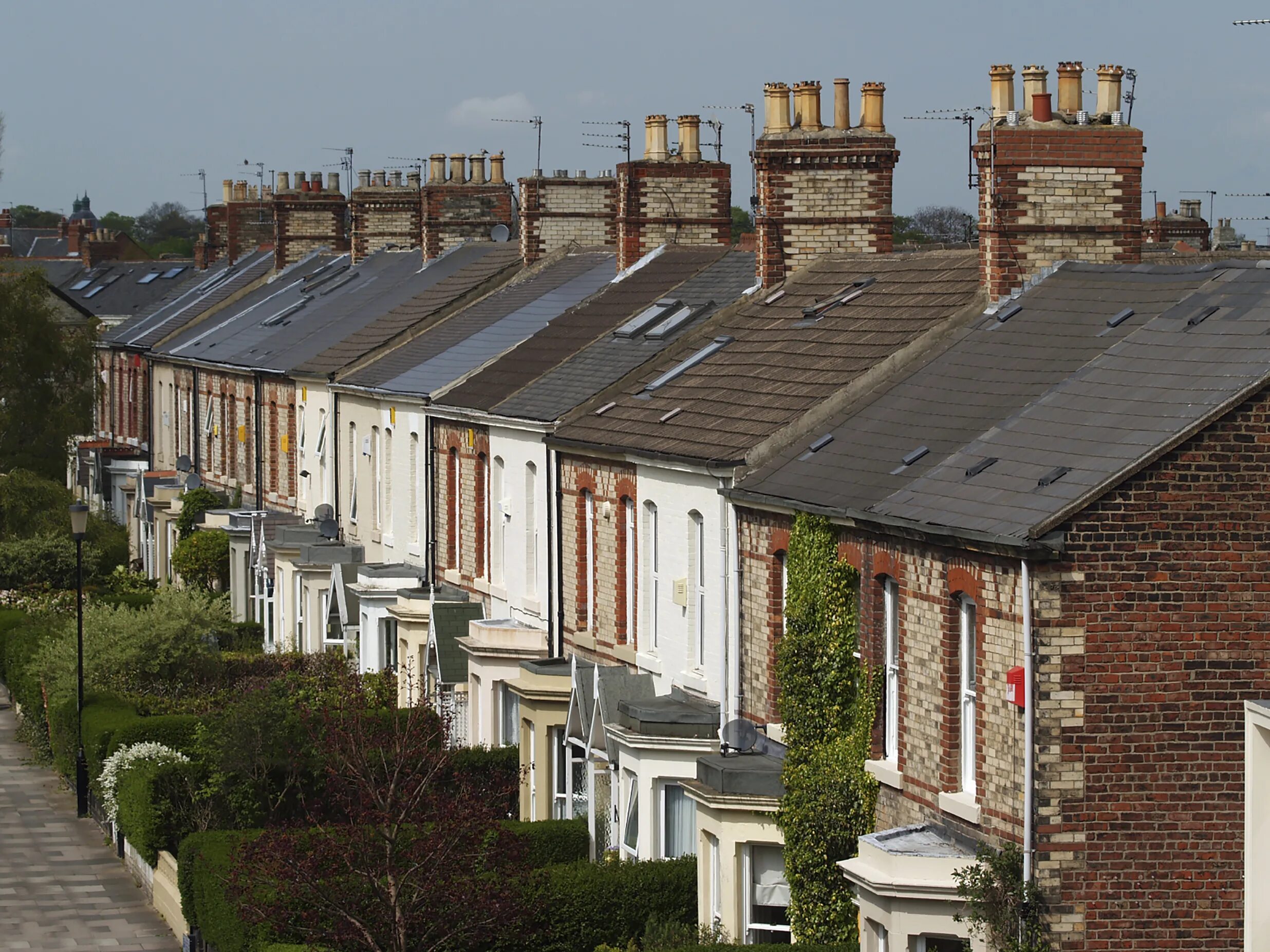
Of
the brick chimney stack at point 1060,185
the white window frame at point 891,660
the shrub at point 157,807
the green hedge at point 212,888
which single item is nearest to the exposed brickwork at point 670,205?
the shrub at point 157,807

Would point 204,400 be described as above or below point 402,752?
above

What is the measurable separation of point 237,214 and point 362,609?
40693 mm

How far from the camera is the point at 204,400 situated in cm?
5806

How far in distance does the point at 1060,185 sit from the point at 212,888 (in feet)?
41.6

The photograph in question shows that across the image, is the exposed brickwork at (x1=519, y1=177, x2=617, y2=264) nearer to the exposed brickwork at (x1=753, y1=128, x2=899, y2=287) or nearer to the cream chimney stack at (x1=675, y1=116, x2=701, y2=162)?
the cream chimney stack at (x1=675, y1=116, x2=701, y2=162)

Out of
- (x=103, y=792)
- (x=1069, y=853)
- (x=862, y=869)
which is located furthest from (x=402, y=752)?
(x=103, y=792)

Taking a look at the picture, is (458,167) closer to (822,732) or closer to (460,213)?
(460,213)

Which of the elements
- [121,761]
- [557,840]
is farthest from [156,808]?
[557,840]

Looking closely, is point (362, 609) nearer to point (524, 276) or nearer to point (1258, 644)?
point (524, 276)

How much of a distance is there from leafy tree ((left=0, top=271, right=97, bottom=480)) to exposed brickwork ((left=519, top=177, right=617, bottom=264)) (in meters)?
24.7

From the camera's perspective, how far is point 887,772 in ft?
64.0

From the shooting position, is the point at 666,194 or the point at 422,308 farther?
the point at 422,308

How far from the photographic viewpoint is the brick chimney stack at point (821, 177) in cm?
2911

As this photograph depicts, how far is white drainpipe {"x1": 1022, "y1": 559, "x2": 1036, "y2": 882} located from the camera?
1639 centimetres
